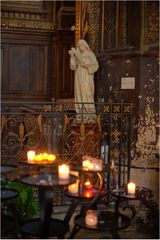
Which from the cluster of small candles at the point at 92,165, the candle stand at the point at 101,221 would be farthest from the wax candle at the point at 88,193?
the cluster of small candles at the point at 92,165

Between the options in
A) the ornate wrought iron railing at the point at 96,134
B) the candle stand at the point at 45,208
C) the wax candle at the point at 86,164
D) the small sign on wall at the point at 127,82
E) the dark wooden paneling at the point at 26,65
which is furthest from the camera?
the dark wooden paneling at the point at 26,65

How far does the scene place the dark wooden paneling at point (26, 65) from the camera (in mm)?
10445

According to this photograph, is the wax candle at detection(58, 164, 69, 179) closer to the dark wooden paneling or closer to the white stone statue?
the white stone statue

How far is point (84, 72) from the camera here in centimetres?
715

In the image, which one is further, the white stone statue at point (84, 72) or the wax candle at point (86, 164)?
the white stone statue at point (84, 72)

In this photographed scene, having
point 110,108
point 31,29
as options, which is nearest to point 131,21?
point 110,108

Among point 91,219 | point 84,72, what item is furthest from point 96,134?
point 91,219

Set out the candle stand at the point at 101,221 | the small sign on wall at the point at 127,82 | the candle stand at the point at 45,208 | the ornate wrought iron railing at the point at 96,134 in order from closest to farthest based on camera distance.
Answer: the candle stand at the point at 45,208
the candle stand at the point at 101,221
the ornate wrought iron railing at the point at 96,134
the small sign on wall at the point at 127,82

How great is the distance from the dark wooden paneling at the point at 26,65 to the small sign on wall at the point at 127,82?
417cm

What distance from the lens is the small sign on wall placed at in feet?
21.9

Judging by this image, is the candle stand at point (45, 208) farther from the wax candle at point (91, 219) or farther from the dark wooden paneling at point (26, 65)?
the dark wooden paneling at point (26, 65)

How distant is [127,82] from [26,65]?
4.40 m

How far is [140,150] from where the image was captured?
6566 mm

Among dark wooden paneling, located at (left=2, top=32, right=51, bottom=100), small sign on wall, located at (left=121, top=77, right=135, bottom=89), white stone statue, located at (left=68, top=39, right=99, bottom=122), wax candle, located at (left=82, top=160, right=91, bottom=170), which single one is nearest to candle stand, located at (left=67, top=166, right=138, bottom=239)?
wax candle, located at (left=82, top=160, right=91, bottom=170)
